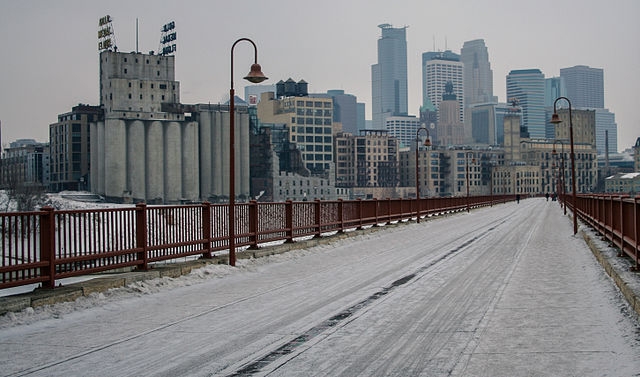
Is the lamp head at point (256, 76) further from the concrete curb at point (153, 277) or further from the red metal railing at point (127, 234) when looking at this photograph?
the concrete curb at point (153, 277)

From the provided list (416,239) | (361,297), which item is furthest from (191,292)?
(416,239)

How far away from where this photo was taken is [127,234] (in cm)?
1551

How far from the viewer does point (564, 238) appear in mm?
28047

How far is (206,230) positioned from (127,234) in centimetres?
328

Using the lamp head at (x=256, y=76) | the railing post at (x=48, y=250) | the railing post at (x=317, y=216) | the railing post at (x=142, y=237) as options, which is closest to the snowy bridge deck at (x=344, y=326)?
the railing post at (x=48, y=250)

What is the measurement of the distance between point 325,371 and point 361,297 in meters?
5.26

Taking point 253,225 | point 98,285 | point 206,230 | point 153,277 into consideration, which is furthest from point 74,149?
point 98,285

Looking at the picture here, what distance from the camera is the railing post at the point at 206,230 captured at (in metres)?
18.5

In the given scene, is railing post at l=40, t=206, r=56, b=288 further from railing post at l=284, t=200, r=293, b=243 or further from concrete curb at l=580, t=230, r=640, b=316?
railing post at l=284, t=200, r=293, b=243

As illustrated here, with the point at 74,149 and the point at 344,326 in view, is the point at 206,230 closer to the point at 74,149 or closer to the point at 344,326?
the point at 344,326

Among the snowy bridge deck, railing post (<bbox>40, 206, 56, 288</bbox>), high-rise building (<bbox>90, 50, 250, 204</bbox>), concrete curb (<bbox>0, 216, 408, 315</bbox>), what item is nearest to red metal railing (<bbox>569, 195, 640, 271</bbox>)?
the snowy bridge deck

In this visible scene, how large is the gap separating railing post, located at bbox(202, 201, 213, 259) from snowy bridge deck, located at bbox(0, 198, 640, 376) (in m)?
1.48

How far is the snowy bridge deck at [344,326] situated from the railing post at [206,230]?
1476 millimetres

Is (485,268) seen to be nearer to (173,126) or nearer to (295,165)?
(173,126)
